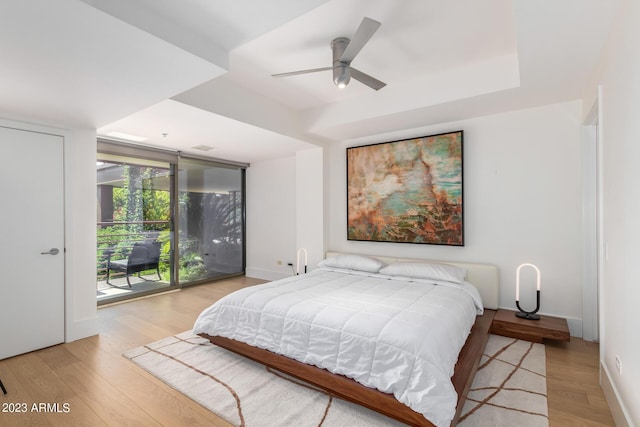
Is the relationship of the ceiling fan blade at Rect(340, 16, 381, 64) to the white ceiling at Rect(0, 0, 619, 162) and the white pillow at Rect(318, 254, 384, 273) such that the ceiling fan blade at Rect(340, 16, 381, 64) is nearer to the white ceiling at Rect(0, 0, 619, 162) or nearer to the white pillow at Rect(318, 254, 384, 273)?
the white ceiling at Rect(0, 0, 619, 162)

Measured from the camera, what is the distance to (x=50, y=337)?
2.96 meters

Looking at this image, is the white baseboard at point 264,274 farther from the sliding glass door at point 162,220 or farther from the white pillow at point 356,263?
the white pillow at point 356,263

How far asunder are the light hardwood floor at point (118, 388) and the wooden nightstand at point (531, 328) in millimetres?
138

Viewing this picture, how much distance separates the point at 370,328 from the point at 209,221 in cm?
427

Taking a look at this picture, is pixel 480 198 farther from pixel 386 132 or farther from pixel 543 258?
pixel 386 132

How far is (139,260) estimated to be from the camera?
4.64m

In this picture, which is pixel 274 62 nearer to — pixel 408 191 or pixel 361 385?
pixel 408 191

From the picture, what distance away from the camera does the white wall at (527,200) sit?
125 inches

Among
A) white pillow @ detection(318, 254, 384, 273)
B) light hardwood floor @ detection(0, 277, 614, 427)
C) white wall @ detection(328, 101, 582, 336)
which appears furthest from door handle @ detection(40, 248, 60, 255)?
white wall @ detection(328, 101, 582, 336)

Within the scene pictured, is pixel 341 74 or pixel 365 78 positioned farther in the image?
pixel 365 78

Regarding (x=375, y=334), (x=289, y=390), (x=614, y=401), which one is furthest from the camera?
(x=289, y=390)

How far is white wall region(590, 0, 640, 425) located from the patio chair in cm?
526

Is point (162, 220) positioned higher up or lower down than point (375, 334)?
higher up

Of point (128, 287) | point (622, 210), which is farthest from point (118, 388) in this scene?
point (622, 210)
